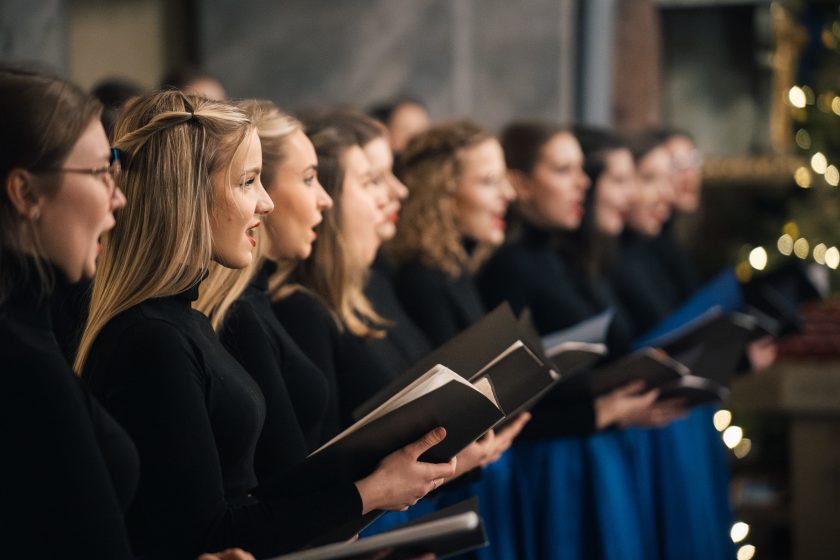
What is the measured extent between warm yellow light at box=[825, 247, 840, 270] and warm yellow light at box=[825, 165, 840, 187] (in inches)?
17.0

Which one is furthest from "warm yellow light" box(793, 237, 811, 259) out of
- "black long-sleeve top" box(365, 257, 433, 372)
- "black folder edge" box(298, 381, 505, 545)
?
"black folder edge" box(298, 381, 505, 545)

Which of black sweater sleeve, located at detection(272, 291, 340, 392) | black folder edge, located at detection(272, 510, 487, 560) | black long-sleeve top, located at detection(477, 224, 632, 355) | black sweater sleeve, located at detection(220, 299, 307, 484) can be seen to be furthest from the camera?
black long-sleeve top, located at detection(477, 224, 632, 355)

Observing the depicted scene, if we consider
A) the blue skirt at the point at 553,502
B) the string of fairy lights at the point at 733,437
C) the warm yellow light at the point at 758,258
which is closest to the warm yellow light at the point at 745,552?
the string of fairy lights at the point at 733,437

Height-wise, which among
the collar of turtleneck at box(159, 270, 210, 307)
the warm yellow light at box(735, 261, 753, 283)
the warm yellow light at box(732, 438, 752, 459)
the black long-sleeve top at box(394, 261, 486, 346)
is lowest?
the warm yellow light at box(732, 438, 752, 459)

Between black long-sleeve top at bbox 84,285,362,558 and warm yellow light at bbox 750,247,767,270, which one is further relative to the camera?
warm yellow light at bbox 750,247,767,270

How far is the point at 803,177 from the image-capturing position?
7906 mm

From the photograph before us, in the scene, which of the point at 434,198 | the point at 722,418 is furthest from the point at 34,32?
the point at 722,418

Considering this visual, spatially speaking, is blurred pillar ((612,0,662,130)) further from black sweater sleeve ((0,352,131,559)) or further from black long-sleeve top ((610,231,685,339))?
black sweater sleeve ((0,352,131,559))

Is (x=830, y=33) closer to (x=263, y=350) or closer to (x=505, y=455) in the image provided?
(x=505, y=455)

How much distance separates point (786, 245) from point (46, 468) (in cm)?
662

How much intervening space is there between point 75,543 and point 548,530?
7.90ft

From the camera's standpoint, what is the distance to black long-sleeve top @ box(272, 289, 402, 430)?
2.62m

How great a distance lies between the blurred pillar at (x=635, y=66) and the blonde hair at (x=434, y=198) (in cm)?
477

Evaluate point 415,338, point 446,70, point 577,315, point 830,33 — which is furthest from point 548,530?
point 830,33
